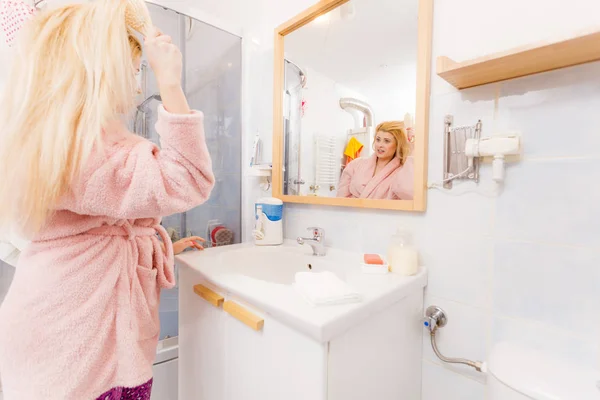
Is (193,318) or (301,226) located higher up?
(301,226)

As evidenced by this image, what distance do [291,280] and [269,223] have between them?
0.26 m

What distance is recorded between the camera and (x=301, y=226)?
1258 mm

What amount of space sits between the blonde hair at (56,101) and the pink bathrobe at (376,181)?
2.29ft

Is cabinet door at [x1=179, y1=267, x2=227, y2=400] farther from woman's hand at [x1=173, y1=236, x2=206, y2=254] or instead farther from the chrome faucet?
the chrome faucet

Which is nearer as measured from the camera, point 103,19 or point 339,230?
point 103,19

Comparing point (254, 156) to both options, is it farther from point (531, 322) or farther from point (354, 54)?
point (531, 322)

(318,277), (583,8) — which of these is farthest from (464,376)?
(583,8)

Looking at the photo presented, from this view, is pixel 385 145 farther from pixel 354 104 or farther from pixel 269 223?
pixel 269 223

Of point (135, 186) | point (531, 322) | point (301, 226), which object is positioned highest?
point (135, 186)

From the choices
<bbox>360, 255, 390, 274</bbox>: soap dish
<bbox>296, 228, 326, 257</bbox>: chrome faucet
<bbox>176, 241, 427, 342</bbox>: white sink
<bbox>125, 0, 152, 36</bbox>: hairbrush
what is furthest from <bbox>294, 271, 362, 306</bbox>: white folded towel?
<bbox>125, 0, 152, 36</bbox>: hairbrush

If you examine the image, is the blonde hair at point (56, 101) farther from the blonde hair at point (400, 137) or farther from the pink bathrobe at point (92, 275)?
the blonde hair at point (400, 137)

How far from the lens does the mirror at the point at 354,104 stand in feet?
2.90

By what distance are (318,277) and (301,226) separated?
0.55 meters

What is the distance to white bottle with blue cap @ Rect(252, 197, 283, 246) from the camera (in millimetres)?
1226
